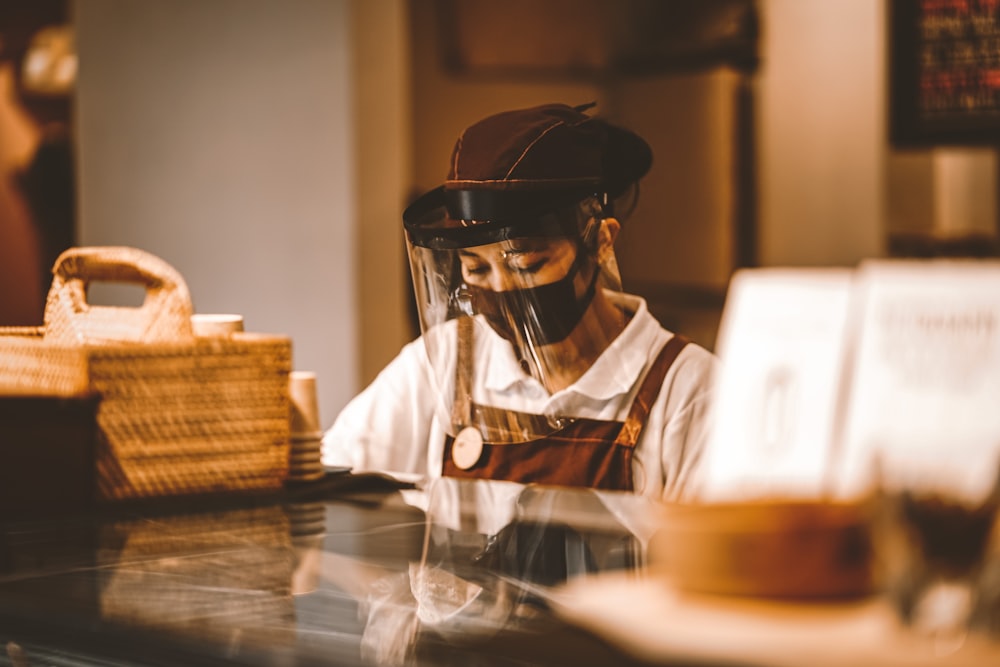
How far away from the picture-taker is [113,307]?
73.2 inches

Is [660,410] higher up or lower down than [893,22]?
lower down

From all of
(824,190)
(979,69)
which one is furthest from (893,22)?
(824,190)

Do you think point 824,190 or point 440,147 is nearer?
point 824,190

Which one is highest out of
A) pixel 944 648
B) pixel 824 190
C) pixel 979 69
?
pixel 979 69

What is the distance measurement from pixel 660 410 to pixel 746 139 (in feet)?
8.79

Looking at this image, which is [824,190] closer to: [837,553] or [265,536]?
[265,536]

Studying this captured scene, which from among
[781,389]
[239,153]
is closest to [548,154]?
[781,389]

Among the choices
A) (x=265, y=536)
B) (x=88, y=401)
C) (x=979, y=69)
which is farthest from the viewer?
(x=979, y=69)

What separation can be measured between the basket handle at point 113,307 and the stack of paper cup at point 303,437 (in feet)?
0.59

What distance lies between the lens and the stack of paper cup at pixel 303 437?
72.3 inches

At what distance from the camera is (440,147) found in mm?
5160

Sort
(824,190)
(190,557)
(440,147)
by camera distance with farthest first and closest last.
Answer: (440,147) < (824,190) < (190,557)

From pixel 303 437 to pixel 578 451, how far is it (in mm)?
575

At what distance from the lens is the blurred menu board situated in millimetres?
→ 4145
